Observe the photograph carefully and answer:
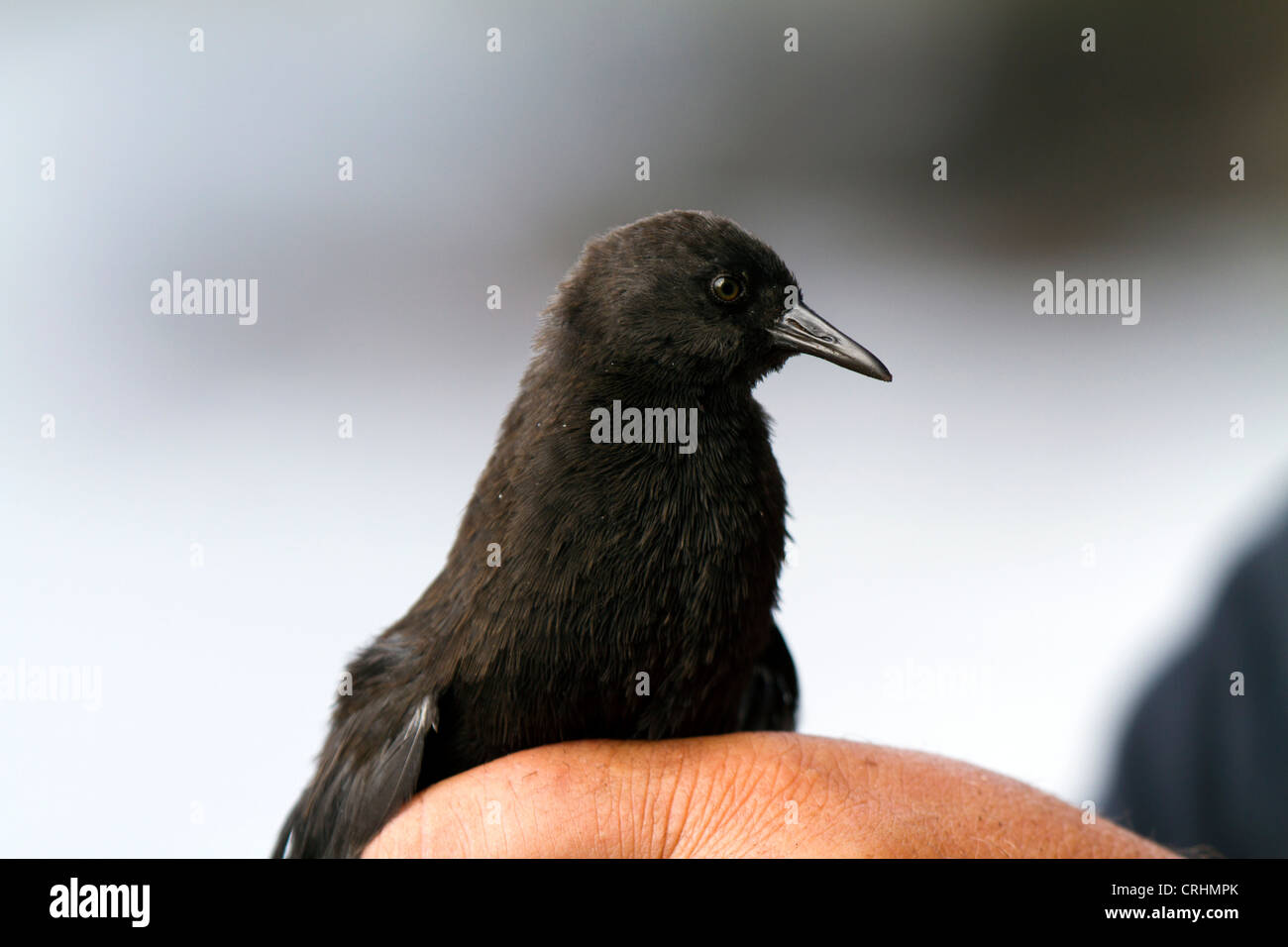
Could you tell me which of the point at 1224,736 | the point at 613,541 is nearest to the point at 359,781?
the point at 613,541

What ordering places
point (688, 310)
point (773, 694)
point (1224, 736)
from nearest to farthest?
point (688, 310) → point (773, 694) → point (1224, 736)

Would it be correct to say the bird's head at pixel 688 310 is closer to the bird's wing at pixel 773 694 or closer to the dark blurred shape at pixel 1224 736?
the bird's wing at pixel 773 694

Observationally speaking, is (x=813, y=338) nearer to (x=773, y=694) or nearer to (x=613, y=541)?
(x=613, y=541)

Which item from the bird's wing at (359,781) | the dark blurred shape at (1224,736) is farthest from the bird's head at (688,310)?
the dark blurred shape at (1224,736)

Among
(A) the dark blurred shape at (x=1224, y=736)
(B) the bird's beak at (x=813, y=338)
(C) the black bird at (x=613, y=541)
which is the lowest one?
(A) the dark blurred shape at (x=1224, y=736)
